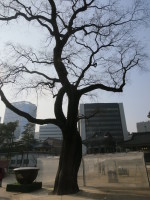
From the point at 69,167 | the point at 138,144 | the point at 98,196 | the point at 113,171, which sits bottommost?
the point at 98,196

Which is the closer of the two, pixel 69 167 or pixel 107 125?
pixel 69 167

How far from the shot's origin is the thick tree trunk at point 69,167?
10.4 meters

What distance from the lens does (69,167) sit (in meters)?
10.8

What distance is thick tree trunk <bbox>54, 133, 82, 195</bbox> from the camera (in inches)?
411

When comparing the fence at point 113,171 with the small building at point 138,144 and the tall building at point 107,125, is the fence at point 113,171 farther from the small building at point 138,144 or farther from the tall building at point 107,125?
the tall building at point 107,125

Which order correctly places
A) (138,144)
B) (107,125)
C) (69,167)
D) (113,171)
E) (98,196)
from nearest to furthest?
(98,196) → (69,167) → (113,171) → (138,144) → (107,125)

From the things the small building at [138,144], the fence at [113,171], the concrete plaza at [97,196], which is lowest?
the concrete plaza at [97,196]

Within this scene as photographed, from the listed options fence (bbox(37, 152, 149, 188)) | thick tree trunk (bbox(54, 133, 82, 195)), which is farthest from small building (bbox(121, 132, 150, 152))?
thick tree trunk (bbox(54, 133, 82, 195))

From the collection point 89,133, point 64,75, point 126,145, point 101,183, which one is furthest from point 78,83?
point 89,133

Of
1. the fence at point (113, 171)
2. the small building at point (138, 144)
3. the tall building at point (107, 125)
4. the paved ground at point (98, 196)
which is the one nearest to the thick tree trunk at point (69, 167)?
the paved ground at point (98, 196)

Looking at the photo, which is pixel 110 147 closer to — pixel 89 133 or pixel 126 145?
pixel 126 145

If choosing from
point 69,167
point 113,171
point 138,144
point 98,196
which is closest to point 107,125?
point 138,144

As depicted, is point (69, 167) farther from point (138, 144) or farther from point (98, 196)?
point (138, 144)

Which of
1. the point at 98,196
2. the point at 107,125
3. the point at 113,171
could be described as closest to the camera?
the point at 98,196
